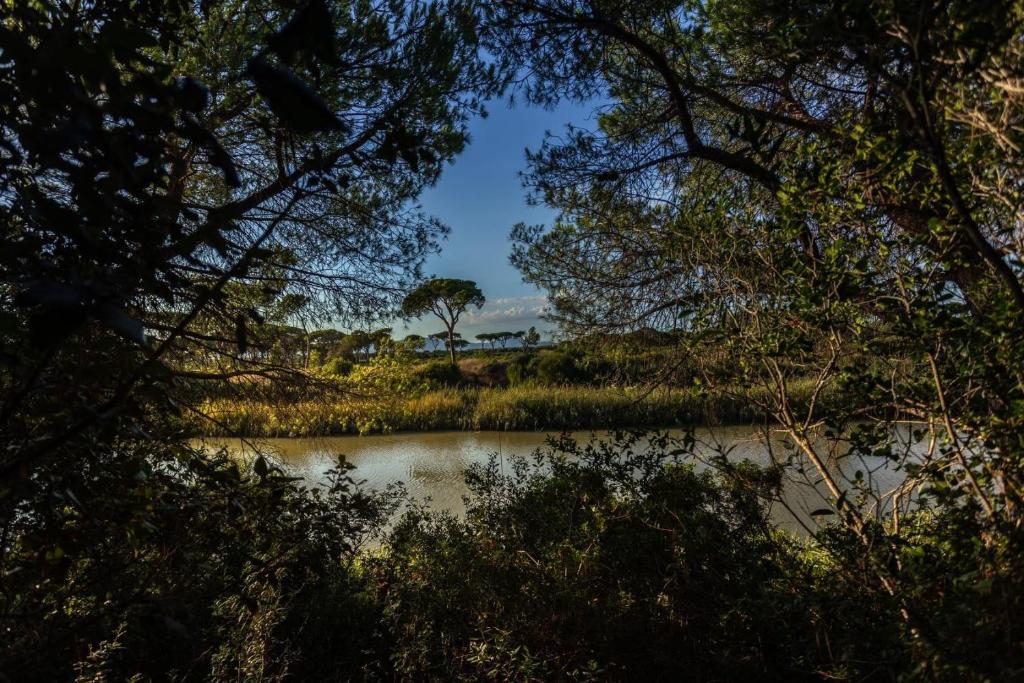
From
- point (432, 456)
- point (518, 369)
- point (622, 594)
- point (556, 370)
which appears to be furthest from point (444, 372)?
point (622, 594)

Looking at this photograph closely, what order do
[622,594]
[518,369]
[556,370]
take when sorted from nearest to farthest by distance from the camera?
[622,594], [556,370], [518,369]

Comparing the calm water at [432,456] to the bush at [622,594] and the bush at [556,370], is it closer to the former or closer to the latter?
the bush at [622,594]

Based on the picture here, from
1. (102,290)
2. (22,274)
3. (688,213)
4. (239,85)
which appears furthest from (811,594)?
(239,85)

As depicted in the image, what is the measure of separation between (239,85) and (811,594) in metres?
3.42

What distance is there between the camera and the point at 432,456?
7770 millimetres

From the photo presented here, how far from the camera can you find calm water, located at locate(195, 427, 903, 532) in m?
4.37

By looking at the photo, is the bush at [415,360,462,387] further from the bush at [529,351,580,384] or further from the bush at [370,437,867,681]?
the bush at [370,437,867,681]

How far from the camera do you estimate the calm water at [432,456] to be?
437 cm

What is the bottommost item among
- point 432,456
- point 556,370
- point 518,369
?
point 432,456

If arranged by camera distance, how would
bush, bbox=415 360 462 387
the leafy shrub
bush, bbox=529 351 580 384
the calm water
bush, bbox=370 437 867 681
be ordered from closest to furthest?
bush, bbox=370 437 867 681
the calm water
bush, bbox=529 351 580 384
the leafy shrub
bush, bbox=415 360 462 387

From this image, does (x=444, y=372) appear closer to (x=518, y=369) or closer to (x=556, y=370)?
(x=518, y=369)

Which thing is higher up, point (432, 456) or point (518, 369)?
point (518, 369)

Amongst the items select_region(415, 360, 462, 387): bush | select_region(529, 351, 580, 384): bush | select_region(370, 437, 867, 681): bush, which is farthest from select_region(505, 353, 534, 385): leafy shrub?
select_region(370, 437, 867, 681): bush

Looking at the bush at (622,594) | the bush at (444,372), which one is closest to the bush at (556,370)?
the bush at (444,372)
